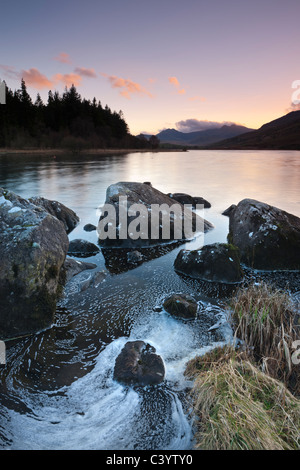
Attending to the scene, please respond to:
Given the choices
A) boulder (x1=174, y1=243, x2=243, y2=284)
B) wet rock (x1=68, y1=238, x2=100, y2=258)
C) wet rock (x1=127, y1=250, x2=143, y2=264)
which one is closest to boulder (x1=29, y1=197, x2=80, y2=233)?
wet rock (x1=68, y1=238, x2=100, y2=258)

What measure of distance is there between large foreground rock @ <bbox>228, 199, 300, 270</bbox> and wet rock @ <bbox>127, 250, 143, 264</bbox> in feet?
10.7

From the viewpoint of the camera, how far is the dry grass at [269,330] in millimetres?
4164

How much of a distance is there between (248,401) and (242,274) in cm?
467

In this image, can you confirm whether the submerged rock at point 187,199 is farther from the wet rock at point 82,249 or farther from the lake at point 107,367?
the lake at point 107,367

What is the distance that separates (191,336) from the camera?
526 cm

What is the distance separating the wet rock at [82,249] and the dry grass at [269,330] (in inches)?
206

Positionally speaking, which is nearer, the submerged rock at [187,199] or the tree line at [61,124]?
the submerged rock at [187,199]

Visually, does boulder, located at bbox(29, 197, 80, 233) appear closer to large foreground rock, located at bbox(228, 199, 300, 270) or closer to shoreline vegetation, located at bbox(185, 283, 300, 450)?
large foreground rock, located at bbox(228, 199, 300, 270)

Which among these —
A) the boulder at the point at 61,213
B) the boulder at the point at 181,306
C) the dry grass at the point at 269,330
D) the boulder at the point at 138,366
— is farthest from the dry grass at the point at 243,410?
Result: the boulder at the point at 61,213

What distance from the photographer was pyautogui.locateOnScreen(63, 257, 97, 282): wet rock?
24.4ft

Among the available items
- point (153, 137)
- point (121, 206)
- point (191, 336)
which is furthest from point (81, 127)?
point (191, 336)

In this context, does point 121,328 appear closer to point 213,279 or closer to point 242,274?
point 213,279

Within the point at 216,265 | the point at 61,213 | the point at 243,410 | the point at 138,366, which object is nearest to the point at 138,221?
the point at 216,265

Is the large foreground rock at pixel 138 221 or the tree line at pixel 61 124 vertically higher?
the tree line at pixel 61 124
